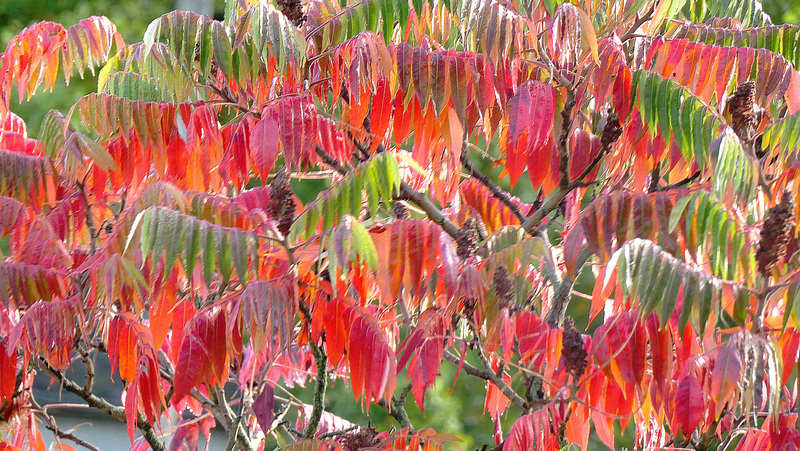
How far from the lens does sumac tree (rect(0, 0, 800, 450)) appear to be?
1582mm

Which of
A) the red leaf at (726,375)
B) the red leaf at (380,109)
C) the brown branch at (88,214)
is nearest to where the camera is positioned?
the red leaf at (726,375)

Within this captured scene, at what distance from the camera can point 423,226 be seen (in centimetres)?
168

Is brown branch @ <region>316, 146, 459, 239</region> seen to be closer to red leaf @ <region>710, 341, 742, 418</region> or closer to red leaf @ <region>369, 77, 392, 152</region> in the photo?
red leaf @ <region>369, 77, 392, 152</region>

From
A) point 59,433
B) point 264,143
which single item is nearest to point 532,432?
point 264,143

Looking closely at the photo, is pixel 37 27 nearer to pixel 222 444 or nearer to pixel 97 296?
pixel 97 296

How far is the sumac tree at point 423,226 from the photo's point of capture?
1582 mm

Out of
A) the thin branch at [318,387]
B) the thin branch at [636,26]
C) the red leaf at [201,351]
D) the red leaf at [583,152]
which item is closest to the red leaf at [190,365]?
the red leaf at [201,351]

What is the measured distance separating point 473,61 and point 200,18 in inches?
26.4

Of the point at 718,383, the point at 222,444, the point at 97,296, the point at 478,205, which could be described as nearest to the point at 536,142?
the point at 478,205

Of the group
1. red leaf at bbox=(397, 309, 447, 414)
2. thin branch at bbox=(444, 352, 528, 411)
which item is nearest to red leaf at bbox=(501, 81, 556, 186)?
red leaf at bbox=(397, 309, 447, 414)

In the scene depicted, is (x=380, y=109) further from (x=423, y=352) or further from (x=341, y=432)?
(x=341, y=432)

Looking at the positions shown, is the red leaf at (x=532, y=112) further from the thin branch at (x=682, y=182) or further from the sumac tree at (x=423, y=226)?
the thin branch at (x=682, y=182)

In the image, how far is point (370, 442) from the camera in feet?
6.48

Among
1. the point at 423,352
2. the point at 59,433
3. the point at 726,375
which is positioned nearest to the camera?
the point at 726,375
